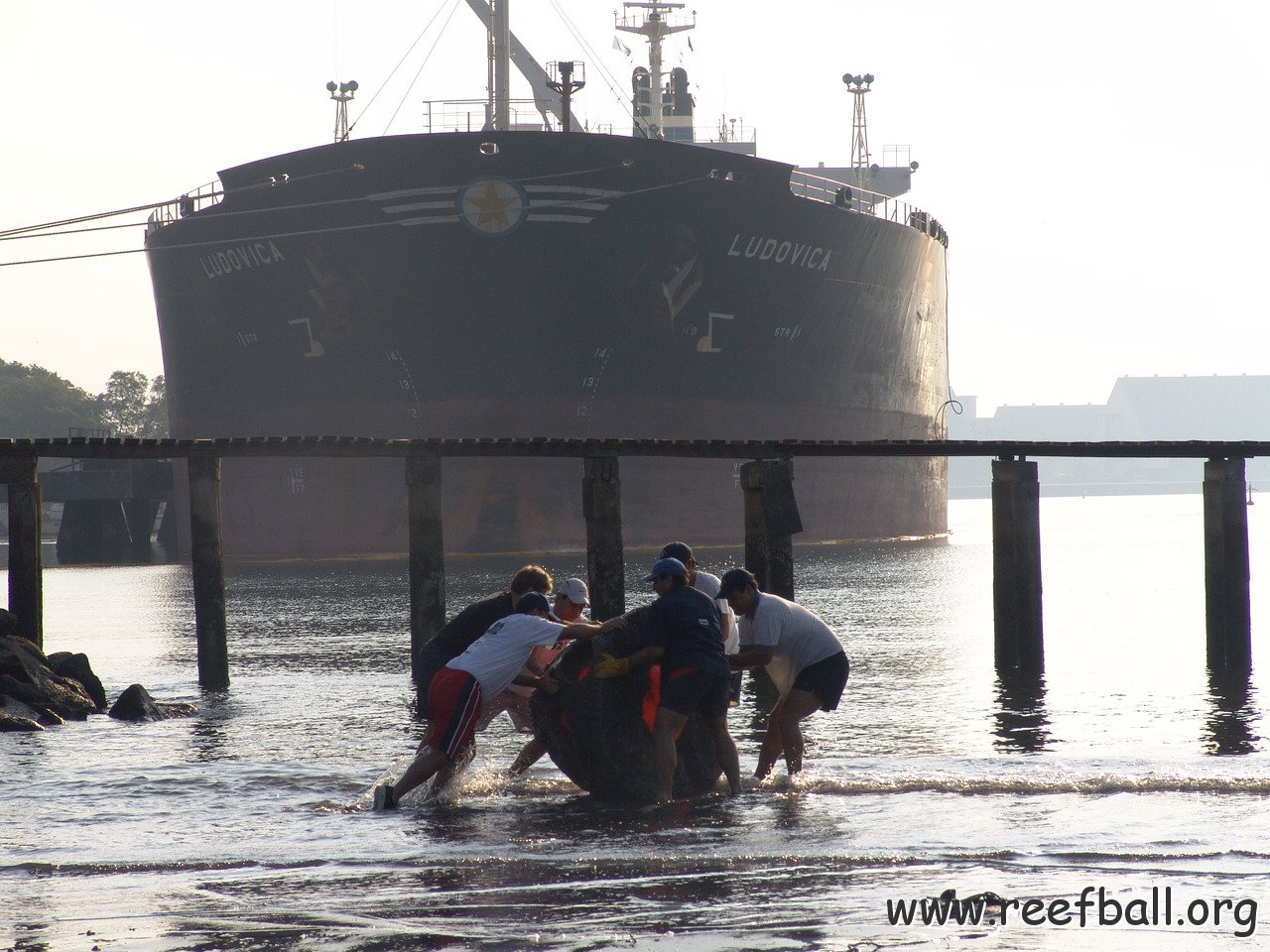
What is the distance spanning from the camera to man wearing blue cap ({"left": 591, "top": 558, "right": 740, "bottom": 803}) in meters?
9.41

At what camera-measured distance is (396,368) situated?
36.6 metres

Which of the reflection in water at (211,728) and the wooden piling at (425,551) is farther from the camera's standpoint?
the wooden piling at (425,551)

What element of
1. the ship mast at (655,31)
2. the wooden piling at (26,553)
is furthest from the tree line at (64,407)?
the wooden piling at (26,553)

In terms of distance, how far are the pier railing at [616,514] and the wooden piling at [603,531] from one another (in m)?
0.02

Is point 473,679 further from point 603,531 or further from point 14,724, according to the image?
point 603,531

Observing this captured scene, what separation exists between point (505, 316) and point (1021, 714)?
76.8 ft

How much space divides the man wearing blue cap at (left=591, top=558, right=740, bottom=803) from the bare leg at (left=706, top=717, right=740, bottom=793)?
28 cm

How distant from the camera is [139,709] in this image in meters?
14.5

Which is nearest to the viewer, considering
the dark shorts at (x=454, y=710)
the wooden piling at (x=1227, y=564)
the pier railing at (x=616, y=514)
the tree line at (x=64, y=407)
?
the dark shorts at (x=454, y=710)

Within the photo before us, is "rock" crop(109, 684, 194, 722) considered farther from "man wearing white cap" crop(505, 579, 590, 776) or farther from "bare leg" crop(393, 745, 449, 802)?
"bare leg" crop(393, 745, 449, 802)

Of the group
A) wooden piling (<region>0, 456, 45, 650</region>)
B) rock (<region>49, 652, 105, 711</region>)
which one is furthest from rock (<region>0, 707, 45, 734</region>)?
wooden piling (<region>0, 456, 45, 650</region>)

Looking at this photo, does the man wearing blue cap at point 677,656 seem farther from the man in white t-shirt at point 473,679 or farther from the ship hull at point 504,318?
the ship hull at point 504,318

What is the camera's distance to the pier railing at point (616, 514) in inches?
651
